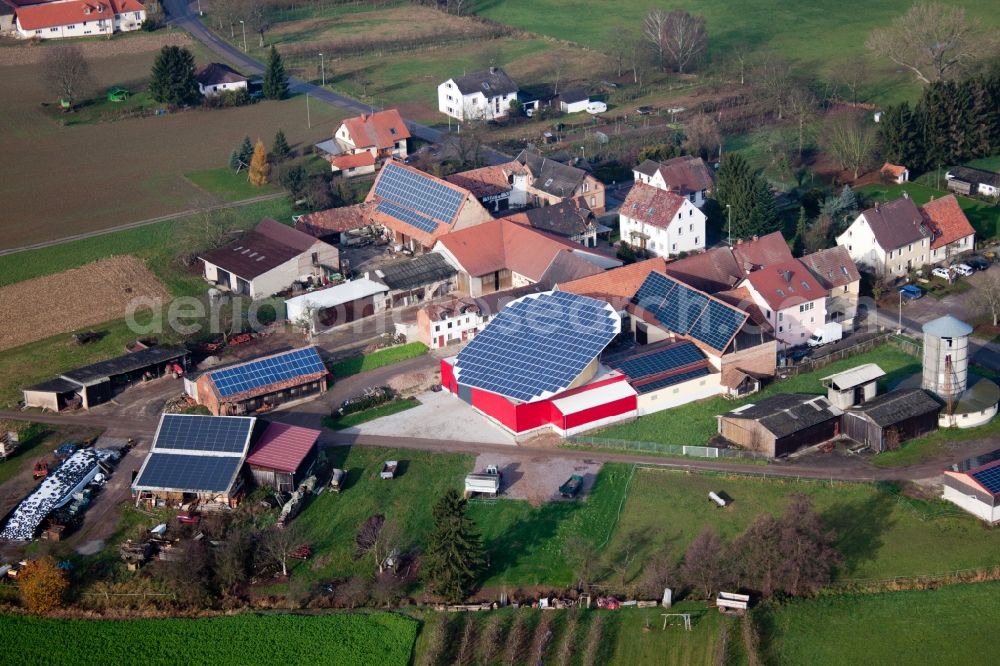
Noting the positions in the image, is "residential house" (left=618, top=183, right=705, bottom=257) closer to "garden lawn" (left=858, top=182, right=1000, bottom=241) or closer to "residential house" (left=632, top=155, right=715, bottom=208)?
"residential house" (left=632, top=155, right=715, bottom=208)

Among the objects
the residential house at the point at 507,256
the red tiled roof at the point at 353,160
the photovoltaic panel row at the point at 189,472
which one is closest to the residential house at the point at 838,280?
the residential house at the point at 507,256

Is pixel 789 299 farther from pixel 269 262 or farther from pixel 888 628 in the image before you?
pixel 269 262

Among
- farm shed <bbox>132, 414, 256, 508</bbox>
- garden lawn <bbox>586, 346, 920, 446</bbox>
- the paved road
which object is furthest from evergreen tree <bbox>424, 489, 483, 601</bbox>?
the paved road

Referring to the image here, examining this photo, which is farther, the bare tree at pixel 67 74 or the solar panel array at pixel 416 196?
the bare tree at pixel 67 74

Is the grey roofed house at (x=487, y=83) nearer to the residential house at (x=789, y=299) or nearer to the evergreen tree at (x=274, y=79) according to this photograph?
the evergreen tree at (x=274, y=79)

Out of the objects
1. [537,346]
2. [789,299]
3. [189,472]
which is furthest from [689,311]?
[189,472]

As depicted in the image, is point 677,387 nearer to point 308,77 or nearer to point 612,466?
point 612,466
